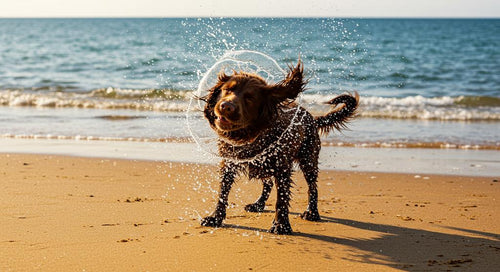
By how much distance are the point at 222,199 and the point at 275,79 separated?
1.26 metres

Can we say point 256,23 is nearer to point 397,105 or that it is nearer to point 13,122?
point 13,122

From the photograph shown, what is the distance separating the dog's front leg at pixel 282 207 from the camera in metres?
5.65

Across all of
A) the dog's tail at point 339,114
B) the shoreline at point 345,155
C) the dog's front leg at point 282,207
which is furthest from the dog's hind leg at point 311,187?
the shoreline at point 345,155

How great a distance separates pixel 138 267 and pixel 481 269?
2595mm

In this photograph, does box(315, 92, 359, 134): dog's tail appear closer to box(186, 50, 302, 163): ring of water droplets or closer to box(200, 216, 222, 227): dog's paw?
box(186, 50, 302, 163): ring of water droplets

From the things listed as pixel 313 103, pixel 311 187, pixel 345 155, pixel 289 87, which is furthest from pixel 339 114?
pixel 313 103

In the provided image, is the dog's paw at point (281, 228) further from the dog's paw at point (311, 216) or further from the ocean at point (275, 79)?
the ocean at point (275, 79)

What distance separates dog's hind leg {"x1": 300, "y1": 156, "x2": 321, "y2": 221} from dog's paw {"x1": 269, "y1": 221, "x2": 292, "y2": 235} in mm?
641

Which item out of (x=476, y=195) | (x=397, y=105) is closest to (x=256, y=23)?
(x=476, y=195)

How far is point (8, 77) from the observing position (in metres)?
25.5

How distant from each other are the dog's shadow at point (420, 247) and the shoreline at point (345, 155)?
3.14 metres

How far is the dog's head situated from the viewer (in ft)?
16.8

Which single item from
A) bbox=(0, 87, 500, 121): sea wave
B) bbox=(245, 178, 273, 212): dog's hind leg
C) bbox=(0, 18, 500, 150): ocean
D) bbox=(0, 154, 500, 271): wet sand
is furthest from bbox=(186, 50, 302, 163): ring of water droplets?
bbox=(0, 87, 500, 121): sea wave

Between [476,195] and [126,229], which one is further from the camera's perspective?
[476,195]
